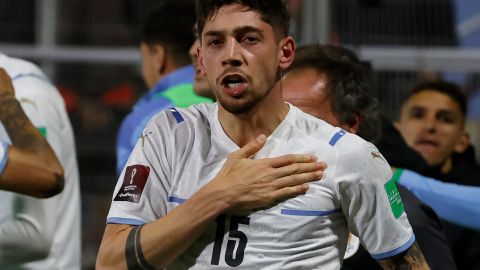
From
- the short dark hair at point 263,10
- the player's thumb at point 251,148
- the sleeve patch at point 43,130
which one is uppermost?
the short dark hair at point 263,10

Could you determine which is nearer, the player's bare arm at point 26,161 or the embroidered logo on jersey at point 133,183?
the embroidered logo on jersey at point 133,183

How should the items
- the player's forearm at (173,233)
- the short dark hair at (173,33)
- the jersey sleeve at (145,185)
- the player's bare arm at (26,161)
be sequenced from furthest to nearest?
1. the short dark hair at (173,33)
2. the player's bare arm at (26,161)
3. the jersey sleeve at (145,185)
4. the player's forearm at (173,233)

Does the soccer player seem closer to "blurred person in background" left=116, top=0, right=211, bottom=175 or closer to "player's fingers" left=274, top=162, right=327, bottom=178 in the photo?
"player's fingers" left=274, top=162, right=327, bottom=178

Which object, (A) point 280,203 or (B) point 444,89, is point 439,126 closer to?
(B) point 444,89

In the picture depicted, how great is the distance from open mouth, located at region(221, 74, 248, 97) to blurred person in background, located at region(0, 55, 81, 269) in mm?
1127

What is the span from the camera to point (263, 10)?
286 cm

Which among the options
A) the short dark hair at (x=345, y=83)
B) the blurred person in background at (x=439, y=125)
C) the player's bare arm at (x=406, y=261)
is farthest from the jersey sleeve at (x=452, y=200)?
the blurred person in background at (x=439, y=125)

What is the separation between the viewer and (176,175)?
9.46 feet

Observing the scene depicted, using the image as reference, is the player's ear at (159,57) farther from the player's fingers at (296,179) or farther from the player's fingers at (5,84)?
the player's fingers at (296,179)

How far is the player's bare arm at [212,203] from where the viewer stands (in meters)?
2.75

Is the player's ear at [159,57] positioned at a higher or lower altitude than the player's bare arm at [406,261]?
higher

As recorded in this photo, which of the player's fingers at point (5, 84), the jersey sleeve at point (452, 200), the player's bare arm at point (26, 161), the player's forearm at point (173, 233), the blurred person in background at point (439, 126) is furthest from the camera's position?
the blurred person in background at point (439, 126)

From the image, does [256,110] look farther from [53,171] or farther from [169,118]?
[53,171]

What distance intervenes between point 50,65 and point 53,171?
3006mm
